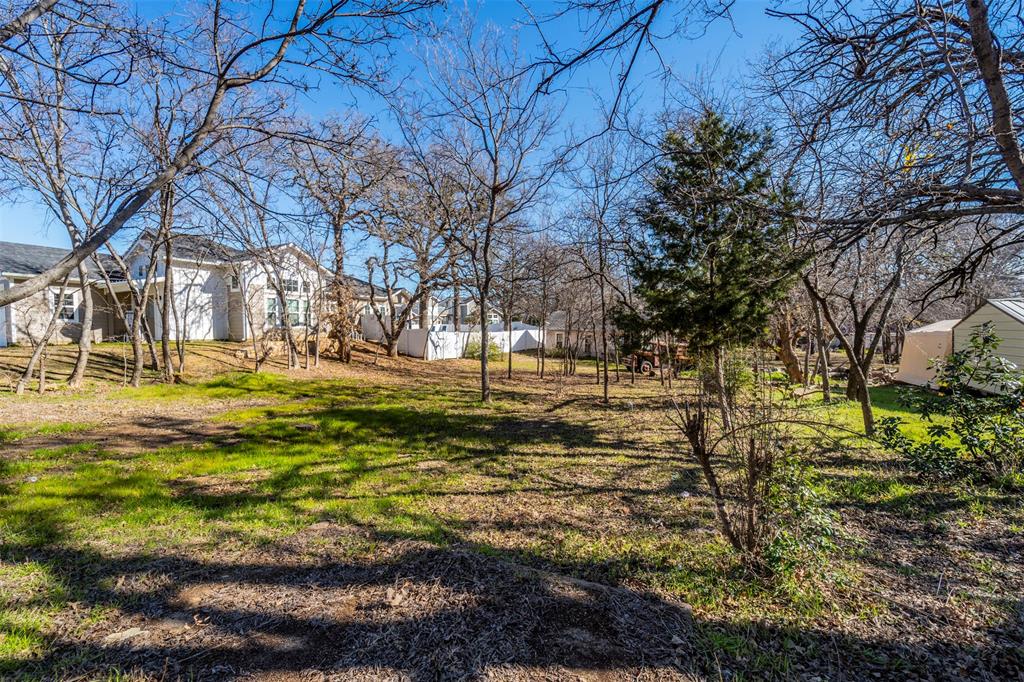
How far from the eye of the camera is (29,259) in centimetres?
1814

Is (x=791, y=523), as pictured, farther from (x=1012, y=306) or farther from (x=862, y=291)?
(x=1012, y=306)

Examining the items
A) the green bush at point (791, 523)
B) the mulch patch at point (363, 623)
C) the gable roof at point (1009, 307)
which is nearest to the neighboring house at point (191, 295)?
the mulch patch at point (363, 623)

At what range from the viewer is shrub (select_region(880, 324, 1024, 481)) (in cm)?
418

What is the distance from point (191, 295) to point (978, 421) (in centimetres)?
2323

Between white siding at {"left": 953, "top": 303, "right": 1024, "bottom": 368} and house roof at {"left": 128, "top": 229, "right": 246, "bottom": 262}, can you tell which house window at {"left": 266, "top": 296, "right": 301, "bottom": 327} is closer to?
house roof at {"left": 128, "top": 229, "right": 246, "bottom": 262}

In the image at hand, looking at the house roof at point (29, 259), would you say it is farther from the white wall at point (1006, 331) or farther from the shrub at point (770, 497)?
the white wall at point (1006, 331)

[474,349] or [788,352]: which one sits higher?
[788,352]

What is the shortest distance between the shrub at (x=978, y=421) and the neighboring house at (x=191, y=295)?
50.2 feet

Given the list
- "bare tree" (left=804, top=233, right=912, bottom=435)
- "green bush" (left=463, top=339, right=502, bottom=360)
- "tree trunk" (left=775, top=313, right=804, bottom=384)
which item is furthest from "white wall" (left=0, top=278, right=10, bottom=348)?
"tree trunk" (left=775, top=313, right=804, bottom=384)

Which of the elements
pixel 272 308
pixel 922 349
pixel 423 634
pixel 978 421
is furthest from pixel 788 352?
pixel 272 308

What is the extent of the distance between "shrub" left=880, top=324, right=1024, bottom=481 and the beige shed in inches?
443

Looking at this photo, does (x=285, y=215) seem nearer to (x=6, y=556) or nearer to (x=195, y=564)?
(x=195, y=564)

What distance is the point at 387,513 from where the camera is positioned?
394cm

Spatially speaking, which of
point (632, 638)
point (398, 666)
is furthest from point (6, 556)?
point (632, 638)
